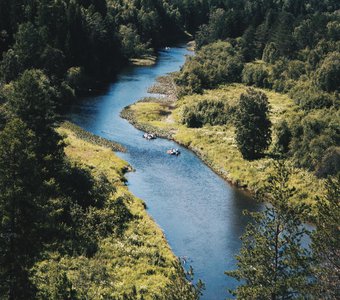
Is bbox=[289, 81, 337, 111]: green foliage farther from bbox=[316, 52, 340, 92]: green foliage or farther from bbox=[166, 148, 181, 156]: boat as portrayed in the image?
bbox=[166, 148, 181, 156]: boat

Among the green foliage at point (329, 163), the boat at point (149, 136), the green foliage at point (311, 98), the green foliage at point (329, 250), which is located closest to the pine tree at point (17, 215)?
the green foliage at point (329, 250)

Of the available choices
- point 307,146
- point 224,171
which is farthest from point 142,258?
point 307,146

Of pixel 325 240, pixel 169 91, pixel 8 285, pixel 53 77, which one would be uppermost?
pixel 325 240

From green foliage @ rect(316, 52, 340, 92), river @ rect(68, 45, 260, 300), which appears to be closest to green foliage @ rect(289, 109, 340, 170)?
river @ rect(68, 45, 260, 300)

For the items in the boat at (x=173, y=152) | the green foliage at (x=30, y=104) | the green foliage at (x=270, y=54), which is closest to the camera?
the green foliage at (x=30, y=104)

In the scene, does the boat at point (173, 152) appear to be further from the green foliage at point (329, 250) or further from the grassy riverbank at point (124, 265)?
the green foliage at point (329, 250)

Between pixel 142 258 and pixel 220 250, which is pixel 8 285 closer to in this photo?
pixel 142 258

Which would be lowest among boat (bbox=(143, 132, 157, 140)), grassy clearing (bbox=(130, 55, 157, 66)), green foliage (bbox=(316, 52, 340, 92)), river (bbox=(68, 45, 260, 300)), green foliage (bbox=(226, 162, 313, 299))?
grassy clearing (bbox=(130, 55, 157, 66))
